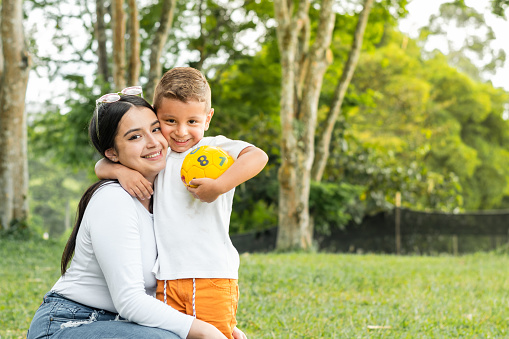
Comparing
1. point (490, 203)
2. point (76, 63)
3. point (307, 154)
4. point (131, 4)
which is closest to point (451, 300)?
point (307, 154)

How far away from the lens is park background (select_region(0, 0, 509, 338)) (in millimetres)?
5629

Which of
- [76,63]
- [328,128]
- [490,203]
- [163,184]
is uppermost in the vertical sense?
[76,63]

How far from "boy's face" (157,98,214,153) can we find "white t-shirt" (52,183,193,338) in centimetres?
32

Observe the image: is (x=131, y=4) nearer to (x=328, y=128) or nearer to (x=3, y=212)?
(x=3, y=212)

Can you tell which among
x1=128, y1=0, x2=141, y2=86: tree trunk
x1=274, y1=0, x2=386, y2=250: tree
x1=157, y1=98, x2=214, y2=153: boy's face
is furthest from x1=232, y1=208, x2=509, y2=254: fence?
x1=157, y1=98, x2=214, y2=153: boy's face

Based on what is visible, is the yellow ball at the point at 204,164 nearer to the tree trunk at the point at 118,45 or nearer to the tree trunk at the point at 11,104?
the tree trunk at the point at 118,45

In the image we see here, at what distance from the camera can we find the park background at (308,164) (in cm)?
563

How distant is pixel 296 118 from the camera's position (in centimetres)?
1240

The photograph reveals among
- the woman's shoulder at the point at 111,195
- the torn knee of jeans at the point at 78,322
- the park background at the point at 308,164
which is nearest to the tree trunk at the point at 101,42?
the park background at the point at 308,164

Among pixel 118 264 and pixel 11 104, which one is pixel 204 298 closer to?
pixel 118 264

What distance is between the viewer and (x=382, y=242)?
1539 centimetres

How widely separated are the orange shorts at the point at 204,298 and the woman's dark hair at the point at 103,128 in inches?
17.8

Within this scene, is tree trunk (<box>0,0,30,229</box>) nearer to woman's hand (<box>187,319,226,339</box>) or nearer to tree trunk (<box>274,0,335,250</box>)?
tree trunk (<box>274,0,335,250</box>)

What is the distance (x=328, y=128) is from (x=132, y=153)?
Answer: 1136 cm
